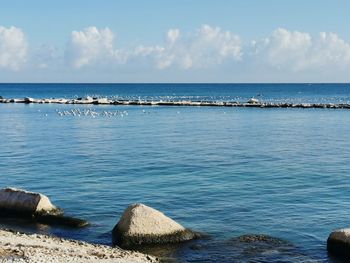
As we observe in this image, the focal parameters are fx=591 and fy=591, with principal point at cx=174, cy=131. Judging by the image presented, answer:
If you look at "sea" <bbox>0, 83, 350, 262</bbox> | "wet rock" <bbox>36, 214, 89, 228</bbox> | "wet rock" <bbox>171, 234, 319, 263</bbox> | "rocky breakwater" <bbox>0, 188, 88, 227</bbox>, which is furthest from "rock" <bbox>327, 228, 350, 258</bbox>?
"rocky breakwater" <bbox>0, 188, 88, 227</bbox>

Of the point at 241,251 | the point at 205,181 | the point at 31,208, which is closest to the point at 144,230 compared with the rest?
the point at 241,251

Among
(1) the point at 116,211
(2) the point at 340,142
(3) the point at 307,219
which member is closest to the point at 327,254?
(3) the point at 307,219

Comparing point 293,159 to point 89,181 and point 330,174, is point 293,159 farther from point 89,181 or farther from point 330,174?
point 89,181

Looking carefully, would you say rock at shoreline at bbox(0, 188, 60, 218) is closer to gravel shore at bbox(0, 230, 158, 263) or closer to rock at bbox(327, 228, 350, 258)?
gravel shore at bbox(0, 230, 158, 263)

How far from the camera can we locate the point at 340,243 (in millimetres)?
21500

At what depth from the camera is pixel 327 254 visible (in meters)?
21.5

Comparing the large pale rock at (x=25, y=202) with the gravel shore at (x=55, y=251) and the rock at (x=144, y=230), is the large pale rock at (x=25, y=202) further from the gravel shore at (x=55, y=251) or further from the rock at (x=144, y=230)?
the rock at (x=144, y=230)

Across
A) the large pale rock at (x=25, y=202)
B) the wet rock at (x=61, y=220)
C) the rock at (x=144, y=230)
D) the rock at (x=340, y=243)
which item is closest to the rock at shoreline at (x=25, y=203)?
the large pale rock at (x=25, y=202)

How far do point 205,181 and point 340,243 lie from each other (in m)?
13.9

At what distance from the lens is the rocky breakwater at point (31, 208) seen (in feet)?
87.5

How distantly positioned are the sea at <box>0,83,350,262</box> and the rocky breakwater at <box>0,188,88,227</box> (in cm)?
71

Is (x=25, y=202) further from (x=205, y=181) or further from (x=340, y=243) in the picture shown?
(x=340, y=243)

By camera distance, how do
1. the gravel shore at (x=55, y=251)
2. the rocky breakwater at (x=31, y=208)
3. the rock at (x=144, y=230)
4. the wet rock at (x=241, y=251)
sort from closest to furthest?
the gravel shore at (x=55, y=251), the wet rock at (x=241, y=251), the rock at (x=144, y=230), the rocky breakwater at (x=31, y=208)

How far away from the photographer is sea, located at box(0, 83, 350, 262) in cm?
2388
